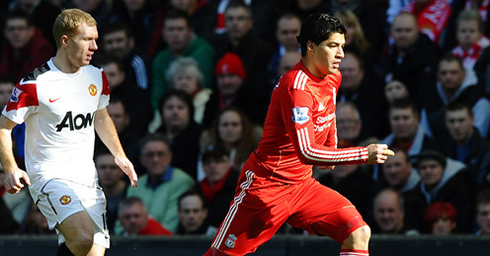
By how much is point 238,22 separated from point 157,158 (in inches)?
72.7

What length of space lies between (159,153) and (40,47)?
2.70 meters

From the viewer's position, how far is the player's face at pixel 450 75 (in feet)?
34.1

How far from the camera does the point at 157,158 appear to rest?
10.4m

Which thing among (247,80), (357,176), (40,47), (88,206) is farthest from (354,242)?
(40,47)

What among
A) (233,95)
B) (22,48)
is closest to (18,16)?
(22,48)

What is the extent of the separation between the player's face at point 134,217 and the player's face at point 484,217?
122 inches

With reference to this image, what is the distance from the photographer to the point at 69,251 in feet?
23.5

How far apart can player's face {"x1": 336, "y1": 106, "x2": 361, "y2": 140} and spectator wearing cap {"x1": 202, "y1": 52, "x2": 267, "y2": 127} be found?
970 mm

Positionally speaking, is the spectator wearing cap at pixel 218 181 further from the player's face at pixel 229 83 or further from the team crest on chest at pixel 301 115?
the team crest on chest at pixel 301 115

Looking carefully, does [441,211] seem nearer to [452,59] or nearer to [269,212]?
[452,59]

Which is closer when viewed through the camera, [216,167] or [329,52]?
[329,52]

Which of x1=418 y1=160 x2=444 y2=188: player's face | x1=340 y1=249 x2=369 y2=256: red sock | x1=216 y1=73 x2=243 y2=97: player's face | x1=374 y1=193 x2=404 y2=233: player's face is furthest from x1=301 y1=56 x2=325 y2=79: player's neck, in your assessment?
x1=216 y1=73 x2=243 y2=97: player's face

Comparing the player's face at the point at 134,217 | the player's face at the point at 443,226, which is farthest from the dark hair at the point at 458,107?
the player's face at the point at 134,217

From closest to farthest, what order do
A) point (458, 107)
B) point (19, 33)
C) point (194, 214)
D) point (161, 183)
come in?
point (194, 214) → point (458, 107) → point (161, 183) → point (19, 33)
